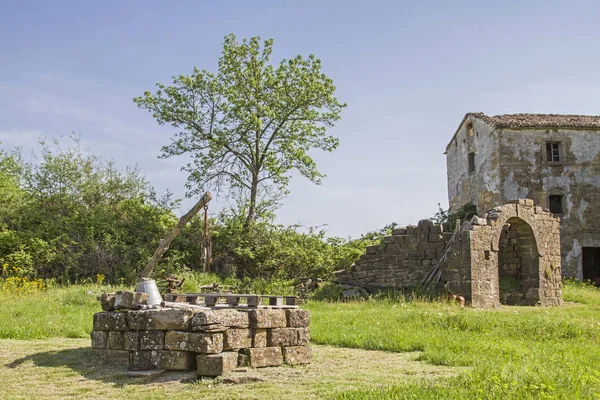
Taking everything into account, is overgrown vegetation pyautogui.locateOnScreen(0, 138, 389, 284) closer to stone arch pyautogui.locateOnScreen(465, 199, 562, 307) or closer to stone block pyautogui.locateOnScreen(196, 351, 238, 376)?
stone arch pyautogui.locateOnScreen(465, 199, 562, 307)

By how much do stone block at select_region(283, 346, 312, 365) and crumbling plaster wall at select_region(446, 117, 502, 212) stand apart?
66.8ft

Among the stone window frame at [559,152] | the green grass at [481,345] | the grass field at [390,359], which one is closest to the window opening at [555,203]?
the stone window frame at [559,152]

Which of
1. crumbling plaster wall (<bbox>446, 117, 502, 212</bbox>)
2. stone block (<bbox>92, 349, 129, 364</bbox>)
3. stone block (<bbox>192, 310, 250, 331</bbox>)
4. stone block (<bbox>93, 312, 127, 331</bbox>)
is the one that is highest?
crumbling plaster wall (<bbox>446, 117, 502, 212</bbox>)

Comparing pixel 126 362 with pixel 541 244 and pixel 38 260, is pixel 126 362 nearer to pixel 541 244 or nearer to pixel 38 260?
pixel 38 260

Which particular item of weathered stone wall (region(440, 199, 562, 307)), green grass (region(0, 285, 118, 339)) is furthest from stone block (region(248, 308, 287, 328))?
weathered stone wall (region(440, 199, 562, 307))

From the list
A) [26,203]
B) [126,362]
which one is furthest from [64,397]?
[26,203]

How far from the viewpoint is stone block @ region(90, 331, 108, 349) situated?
29.1 feet

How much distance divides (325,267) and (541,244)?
23.2 feet

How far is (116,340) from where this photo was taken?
8734 mm

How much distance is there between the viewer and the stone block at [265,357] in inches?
324

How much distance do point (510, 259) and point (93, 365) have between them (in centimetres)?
1624

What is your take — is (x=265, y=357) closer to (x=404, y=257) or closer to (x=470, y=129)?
(x=404, y=257)

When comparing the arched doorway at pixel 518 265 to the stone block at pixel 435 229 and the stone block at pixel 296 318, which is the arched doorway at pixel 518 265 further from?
the stone block at pixel 296 318

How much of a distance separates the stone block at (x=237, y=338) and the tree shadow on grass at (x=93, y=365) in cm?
56
